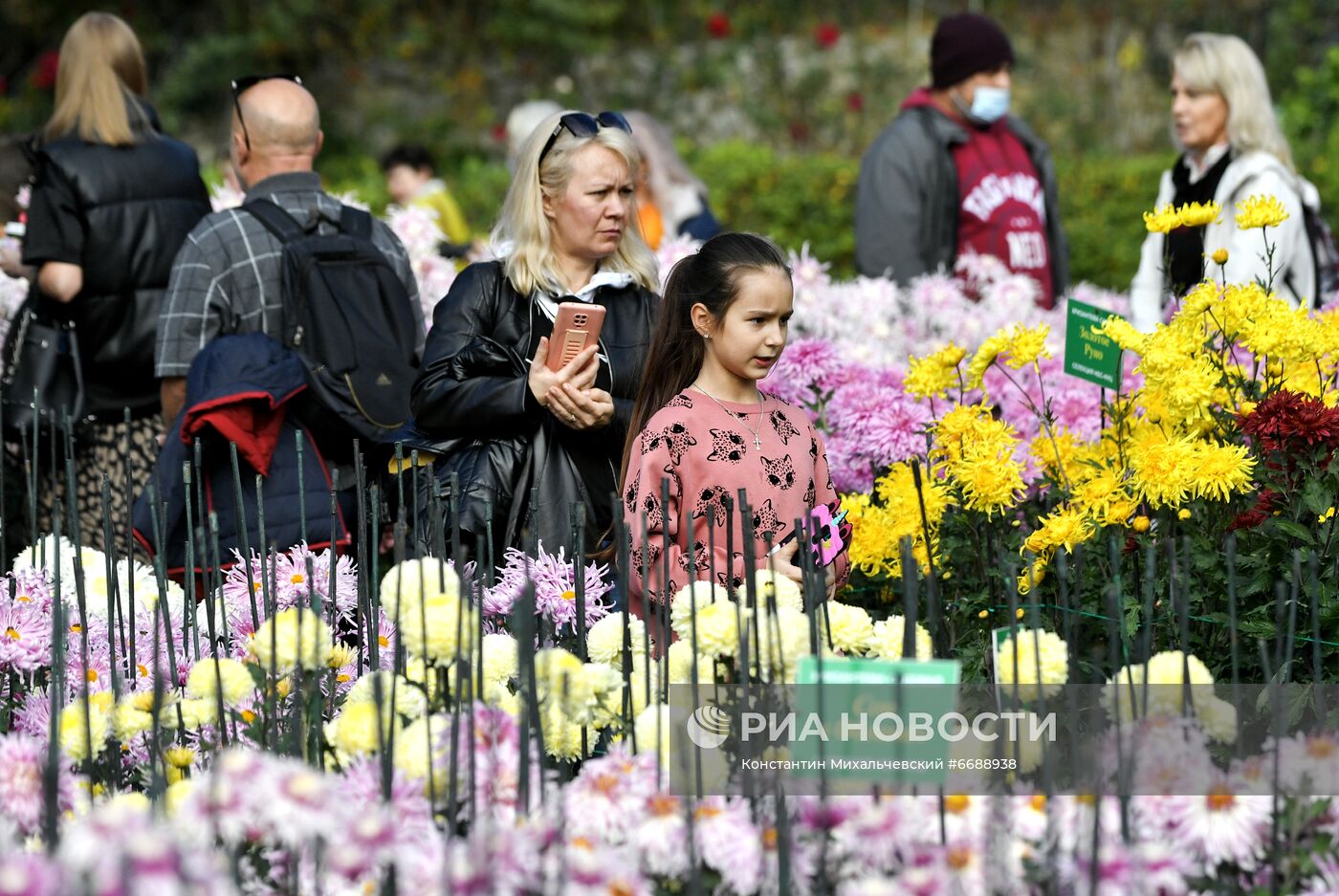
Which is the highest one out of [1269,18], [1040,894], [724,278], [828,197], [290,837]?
[1269,18]

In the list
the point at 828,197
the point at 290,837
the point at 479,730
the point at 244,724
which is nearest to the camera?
the point at 290,837

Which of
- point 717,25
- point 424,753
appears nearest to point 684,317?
point 424,753

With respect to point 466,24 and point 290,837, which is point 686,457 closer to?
point 290,837

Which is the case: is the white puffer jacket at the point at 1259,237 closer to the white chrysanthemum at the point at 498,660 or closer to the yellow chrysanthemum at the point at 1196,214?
the yellow chrysanthemum at the point at 1196,214

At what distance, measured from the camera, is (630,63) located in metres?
13.8

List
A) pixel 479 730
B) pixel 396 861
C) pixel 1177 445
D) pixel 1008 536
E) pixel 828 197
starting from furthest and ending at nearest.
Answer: pixel 828 197 < pixel 1008 536 < pixel 1177 445 < pixel 479 730 < pixel 396 861

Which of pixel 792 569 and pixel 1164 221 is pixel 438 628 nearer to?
pixel 792 569

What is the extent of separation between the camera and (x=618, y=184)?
325 centimetres

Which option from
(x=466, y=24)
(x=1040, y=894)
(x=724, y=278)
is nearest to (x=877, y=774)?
(x=1040, y=894)

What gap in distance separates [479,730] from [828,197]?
29.6ft

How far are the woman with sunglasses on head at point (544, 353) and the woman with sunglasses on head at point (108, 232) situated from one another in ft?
4.05

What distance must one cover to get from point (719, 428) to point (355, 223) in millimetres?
1315

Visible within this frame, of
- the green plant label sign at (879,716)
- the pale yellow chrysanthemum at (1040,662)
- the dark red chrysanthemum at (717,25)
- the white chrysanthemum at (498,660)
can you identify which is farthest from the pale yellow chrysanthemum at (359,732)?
the dark red chrysanthemum at (717,25)

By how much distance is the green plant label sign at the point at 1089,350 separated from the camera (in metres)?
3.02
